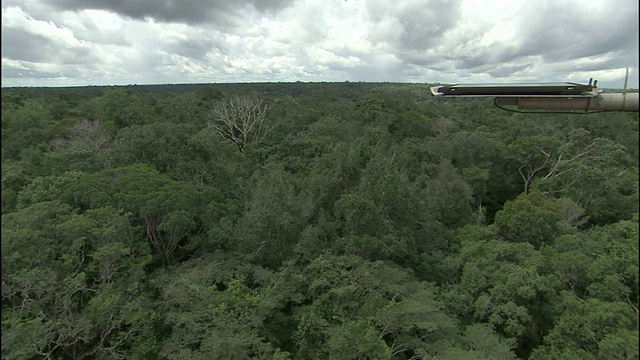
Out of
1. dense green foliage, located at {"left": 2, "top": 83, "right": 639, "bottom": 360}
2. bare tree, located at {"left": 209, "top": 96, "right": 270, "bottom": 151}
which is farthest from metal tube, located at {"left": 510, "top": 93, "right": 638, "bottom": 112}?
bare tree, located at {"left": 209, "top": 96, "right": 270, "bottom": 151}

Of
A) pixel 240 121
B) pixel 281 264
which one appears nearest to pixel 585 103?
pixel 281 264

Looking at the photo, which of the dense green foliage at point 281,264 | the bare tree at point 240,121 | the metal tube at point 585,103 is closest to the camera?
the metal tube at point 585,103

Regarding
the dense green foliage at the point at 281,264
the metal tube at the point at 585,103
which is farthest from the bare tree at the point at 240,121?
the metal tube at the point at 585,103

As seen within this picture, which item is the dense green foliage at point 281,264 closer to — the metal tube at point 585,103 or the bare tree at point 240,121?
the metal tube at point 585,103

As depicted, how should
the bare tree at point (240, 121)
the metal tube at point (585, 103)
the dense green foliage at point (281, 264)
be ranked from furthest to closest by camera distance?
the bare tree at point (240, 121) < the dense green foliage at point (281, 264) < the metal tube at point (585, 103)

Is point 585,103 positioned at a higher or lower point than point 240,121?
higher

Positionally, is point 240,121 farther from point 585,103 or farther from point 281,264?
point 585,103

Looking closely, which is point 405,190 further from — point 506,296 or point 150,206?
point 150,206

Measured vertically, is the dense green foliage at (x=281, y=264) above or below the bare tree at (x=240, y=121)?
below
